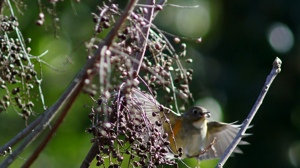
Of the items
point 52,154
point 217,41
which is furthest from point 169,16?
point 52,154

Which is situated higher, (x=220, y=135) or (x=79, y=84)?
(x=79, y=84)

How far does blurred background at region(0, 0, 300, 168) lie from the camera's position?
774 centimetres

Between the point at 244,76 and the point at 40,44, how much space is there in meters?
2.15

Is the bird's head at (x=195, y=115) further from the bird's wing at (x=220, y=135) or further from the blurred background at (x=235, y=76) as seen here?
the blurred background at (x=235, y=76)

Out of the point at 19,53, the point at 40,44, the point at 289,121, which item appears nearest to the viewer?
the point at 19,53

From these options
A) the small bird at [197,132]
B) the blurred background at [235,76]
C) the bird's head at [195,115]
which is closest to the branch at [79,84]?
the small bird at [197,132]

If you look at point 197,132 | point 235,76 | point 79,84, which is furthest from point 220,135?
point 79,84

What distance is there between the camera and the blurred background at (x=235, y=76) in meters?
7.74

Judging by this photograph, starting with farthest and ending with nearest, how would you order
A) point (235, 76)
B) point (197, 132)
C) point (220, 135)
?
point (235, 76) < point (220, 135) < point (197, 132)

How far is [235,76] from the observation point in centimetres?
786

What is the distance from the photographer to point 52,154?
7816mm

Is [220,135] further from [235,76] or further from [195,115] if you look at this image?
[235,76]

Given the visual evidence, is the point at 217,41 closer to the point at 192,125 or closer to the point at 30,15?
the point at 30,15

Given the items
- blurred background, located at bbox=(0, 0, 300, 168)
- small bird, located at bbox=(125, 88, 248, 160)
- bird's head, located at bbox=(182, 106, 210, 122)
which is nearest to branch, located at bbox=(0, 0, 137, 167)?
small bird, located at bbox=(125, 88, 248, 160)
